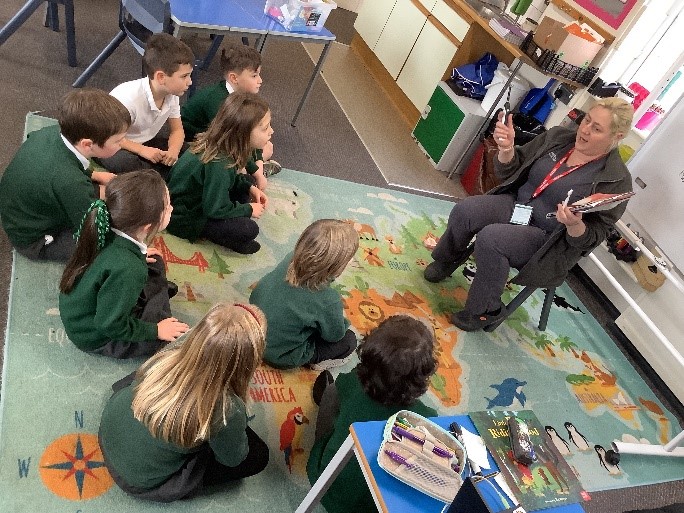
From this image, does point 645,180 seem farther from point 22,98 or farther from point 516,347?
point 22,98

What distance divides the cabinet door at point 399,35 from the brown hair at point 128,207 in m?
3.55

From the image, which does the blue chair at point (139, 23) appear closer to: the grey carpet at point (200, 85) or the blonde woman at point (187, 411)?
the grey carpet at point (200, 85)

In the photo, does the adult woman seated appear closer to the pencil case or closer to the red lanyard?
the red lanyard

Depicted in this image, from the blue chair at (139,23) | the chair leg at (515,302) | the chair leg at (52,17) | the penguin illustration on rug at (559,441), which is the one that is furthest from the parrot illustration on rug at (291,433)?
the chair leg at (52,17)

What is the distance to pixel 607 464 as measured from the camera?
Answer: 2.50 meters

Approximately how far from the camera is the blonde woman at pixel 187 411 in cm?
127

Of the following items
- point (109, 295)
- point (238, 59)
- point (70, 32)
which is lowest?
point (70, 32)

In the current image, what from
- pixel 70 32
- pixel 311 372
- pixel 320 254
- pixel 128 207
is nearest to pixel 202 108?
pixel 70 32

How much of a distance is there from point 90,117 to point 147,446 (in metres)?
1.12

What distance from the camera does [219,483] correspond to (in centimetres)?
167

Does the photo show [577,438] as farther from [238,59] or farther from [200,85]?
[200,85]

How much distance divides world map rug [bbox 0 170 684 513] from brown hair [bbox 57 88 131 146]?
1.98ft

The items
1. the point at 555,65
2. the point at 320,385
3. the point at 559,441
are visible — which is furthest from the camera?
the point at 555,65

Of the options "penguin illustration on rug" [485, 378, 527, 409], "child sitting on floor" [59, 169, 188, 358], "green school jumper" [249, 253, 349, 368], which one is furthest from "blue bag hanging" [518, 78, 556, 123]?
"child sitting on floor" [59, 169, 188, 358]
